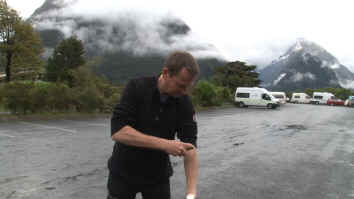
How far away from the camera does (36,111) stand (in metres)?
18.1

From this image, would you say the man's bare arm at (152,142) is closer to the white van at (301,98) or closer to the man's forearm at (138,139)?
the man's forearm at (138,139)

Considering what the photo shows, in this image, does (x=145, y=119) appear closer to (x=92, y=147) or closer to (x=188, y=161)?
(x=188, y=161)

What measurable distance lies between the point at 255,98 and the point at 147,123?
36912 millimetres

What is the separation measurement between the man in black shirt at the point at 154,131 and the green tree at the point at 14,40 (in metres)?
42.8

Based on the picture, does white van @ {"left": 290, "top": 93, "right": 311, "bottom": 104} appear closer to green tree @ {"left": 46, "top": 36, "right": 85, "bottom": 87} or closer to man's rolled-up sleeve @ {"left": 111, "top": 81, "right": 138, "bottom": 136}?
green tree @ {"left": 46, "top": 36, "right": 85, "bottom": 87}

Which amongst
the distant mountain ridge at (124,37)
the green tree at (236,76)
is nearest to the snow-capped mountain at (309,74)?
the distant mountain ridge at (124,37)

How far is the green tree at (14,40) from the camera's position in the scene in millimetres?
40281

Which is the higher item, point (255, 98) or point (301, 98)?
point (255, 98)

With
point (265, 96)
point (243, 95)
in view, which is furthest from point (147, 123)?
point (243, 95)

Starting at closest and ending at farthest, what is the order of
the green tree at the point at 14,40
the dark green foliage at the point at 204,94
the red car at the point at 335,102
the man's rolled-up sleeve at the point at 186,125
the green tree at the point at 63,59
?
the man's rolled-up sleeve at the point at 186,125 → the dark green foliage at the point at 204,94 → the green tree at the point at 14,40 → the green tree at the point at 63,59 → the red car at the point at 335,102

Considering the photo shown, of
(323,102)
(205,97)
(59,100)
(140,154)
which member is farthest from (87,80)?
(323,102)

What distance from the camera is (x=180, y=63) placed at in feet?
6.29

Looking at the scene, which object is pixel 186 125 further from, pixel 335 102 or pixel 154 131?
pixel 335 102

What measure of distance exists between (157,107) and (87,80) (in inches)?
961
